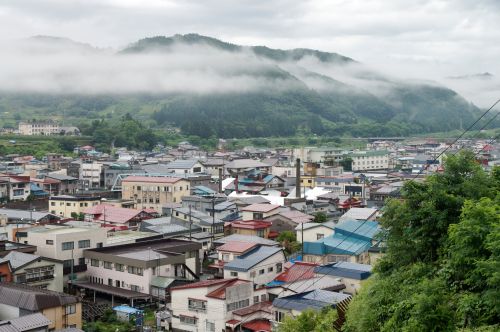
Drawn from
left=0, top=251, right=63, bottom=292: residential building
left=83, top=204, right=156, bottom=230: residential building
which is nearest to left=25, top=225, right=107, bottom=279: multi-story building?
left=0, top=251, right=63, bottom=292: residential building

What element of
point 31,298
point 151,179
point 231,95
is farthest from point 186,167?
point 231,95

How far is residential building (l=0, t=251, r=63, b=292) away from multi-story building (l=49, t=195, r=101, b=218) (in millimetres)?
11068

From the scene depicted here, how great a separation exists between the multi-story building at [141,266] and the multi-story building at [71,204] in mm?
10056

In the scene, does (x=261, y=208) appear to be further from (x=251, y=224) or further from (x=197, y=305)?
(x=197, y=305)

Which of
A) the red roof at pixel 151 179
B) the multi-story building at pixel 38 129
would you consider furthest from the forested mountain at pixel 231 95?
the red roof at pixel 151 179

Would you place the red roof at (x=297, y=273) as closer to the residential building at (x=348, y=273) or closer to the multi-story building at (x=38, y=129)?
the residential building at (x=348, y=273)

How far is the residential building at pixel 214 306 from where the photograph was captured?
41.2 ft

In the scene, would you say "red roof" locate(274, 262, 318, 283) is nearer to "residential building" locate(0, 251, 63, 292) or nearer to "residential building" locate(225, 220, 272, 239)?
"residential building" locate(0, 251, 63, 292)

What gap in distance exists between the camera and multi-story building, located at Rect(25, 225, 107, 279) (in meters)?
16.0

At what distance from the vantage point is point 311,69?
534 feet

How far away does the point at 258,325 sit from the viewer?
12484mm

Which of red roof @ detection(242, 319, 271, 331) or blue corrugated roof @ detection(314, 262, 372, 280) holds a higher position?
blue corrugated roof @ detection(314, 262, 372, 280)

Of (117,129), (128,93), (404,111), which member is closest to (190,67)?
(128,93)

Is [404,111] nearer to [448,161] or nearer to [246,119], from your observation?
[246,119]
